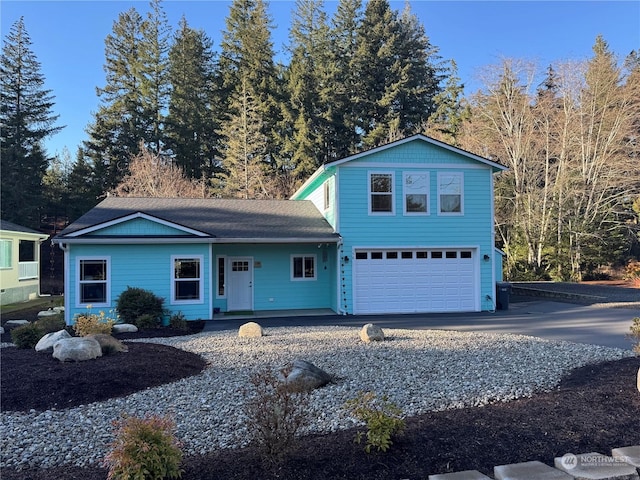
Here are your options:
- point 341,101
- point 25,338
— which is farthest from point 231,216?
point 341,101

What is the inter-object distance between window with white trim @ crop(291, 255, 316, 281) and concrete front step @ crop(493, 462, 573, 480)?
1306 cm

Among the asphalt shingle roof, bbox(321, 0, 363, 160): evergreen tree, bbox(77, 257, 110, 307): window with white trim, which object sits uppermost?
bbox(321, 0, 363, 160): evergreen tree

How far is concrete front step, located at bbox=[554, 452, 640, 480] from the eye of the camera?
313cm

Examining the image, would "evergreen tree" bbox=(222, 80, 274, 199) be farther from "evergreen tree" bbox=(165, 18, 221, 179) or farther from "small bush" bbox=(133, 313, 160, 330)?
"small bush" bbox=(133, 313, 160, 330)

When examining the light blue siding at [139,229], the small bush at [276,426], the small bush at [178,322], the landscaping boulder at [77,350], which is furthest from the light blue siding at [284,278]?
the small bush at [276,426]

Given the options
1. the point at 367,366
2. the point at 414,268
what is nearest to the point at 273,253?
the point at 414,268

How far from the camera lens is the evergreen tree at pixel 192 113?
33219 millimetres

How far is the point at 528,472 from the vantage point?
3.14m

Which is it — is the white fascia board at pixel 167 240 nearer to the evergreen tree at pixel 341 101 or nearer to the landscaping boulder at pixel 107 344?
the landscaping boulder at pixel 107 344

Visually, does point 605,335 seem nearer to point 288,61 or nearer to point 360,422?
point 360,422

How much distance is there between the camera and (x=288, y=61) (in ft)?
119

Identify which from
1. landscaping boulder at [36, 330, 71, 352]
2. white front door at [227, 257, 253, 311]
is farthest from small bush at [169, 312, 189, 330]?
landscaping boulder at [36, 330, 71, 352]

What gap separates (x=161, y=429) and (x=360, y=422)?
2.05 m

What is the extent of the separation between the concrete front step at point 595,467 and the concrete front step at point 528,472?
0.09 m
